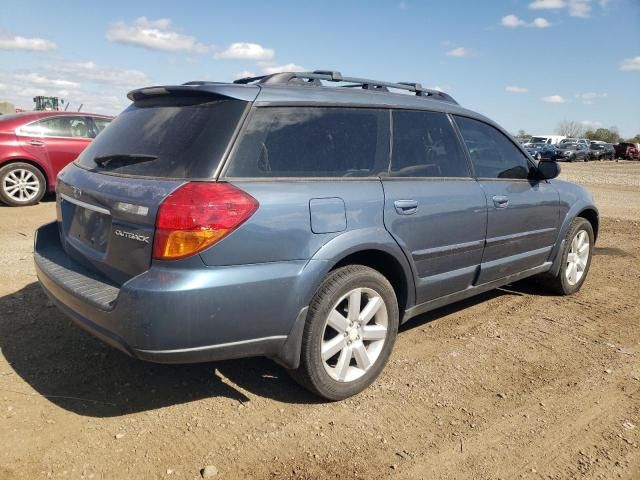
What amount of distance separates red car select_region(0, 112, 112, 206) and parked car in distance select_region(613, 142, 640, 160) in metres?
47.6

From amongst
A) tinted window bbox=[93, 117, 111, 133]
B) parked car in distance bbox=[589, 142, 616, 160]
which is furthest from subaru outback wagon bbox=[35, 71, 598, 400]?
parked car in distance bbox=[589, 142, 616, 160]

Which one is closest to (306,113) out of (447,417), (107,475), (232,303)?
(232,303)

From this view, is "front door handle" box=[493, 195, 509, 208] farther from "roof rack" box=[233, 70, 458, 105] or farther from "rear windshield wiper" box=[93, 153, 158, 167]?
"rear windshield wiper" box=[93, 153, 158, 167]

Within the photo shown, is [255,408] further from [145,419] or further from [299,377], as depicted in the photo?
[145,419]

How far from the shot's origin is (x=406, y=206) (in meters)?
3.23

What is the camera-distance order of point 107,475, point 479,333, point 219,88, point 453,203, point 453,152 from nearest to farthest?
point 107,475 < point 219,88 < point 453,203 < point 453,152 < point 479,333

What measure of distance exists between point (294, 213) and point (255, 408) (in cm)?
113

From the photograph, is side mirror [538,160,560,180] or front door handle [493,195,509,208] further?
side mirror [538,160,560,180]

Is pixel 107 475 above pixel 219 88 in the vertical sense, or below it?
A: below

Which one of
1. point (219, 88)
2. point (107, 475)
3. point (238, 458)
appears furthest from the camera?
point (219, 88)

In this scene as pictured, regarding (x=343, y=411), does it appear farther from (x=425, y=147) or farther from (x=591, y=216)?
(x=591, y=216)

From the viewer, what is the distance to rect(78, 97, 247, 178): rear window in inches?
102

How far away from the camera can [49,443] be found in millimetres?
2570

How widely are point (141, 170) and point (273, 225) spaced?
77 centimetres
